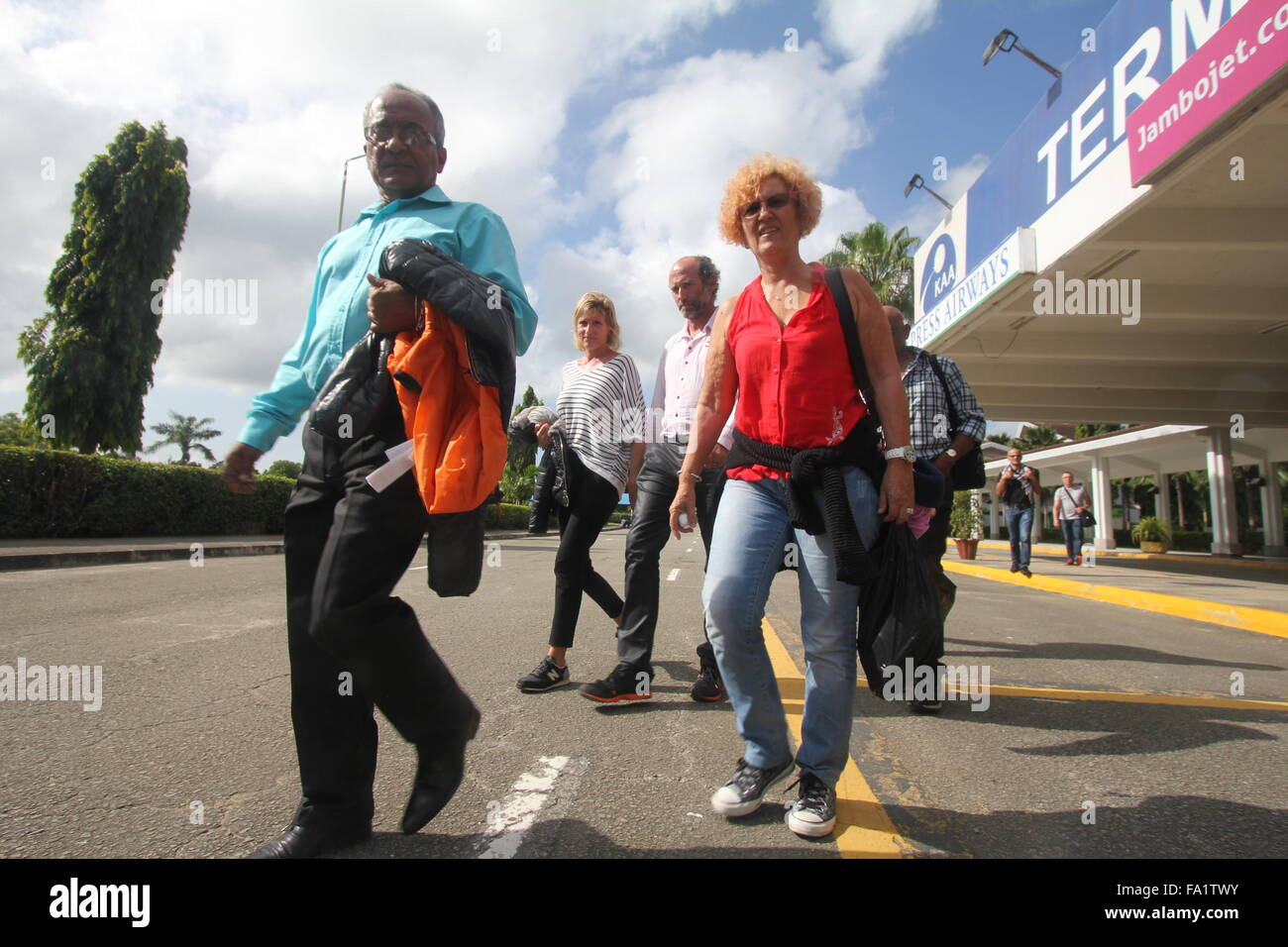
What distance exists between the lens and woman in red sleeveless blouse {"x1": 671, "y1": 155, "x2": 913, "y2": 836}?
2104 millimetres

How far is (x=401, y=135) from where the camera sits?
2059 mm

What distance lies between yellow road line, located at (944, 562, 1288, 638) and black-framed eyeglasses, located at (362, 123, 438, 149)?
7.51m

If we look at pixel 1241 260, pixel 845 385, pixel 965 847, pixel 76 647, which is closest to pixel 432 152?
pixel 845 385

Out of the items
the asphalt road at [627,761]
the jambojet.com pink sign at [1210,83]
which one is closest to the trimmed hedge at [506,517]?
the jambojet.com pink sign at [1210,83]

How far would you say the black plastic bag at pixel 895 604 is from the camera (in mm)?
2260

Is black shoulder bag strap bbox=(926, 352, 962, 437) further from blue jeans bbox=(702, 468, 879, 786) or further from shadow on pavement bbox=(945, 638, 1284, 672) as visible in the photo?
blue jeans bbox=(702, 468, 879, 786)

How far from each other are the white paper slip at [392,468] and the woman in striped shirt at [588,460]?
177 centimetres

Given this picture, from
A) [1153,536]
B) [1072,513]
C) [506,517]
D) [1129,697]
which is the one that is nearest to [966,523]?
[1072,513]

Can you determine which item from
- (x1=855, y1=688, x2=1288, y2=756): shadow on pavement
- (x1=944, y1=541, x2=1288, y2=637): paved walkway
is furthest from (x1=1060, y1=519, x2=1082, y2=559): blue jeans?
(x1=855, y1=688, x2=1288, y2=756): shadow on pavement

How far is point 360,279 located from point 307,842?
142 cm

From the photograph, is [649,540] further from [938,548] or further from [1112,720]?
[1112,720]

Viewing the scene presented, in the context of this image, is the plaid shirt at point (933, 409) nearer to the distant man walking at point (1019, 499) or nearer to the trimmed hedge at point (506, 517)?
the distant man walking at point (1019, 499)
